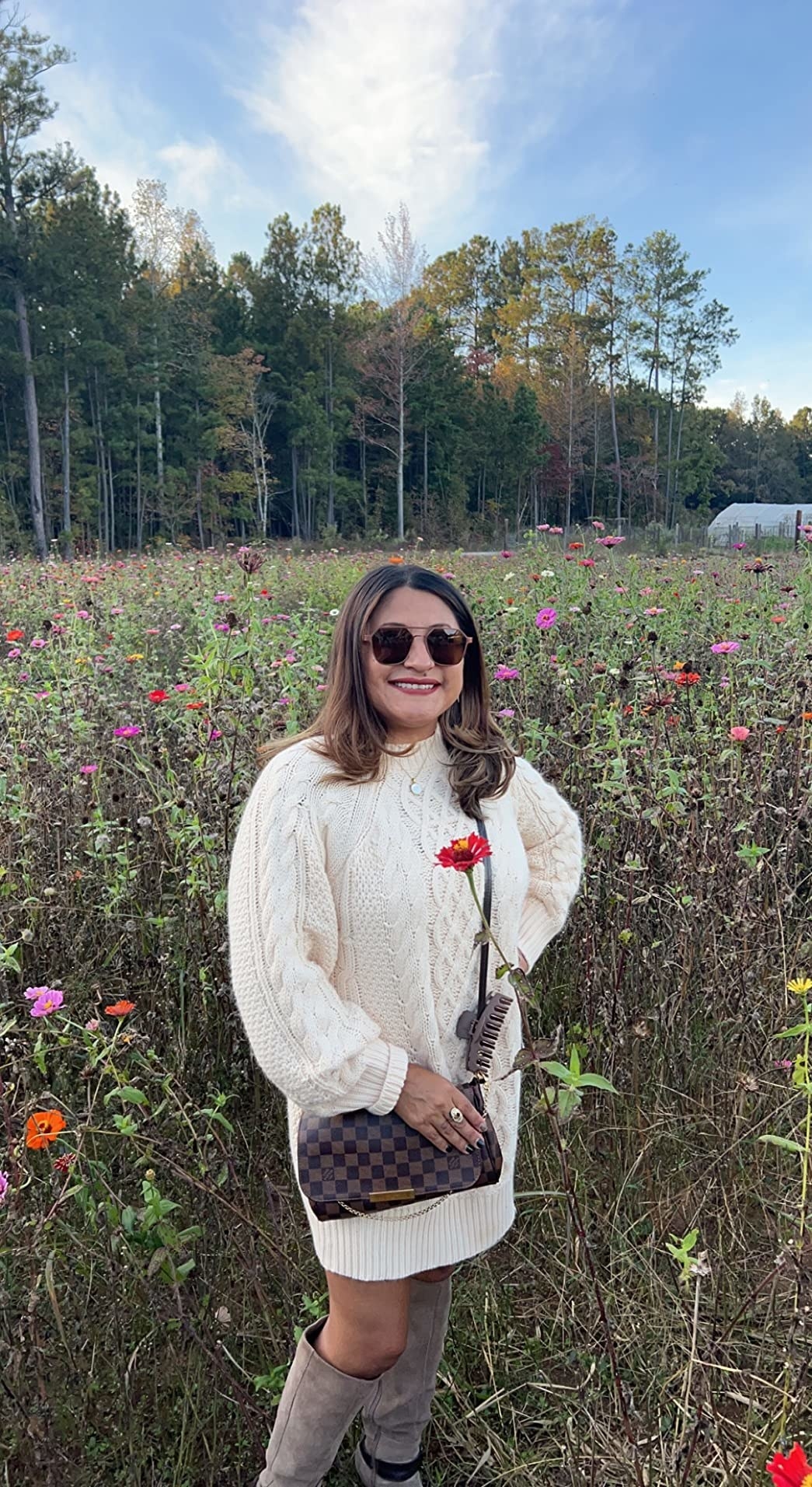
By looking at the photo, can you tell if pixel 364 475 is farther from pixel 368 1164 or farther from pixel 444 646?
pixel 368 1164

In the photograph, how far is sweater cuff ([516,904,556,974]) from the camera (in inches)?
58.0

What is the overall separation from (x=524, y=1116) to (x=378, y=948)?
103 cm

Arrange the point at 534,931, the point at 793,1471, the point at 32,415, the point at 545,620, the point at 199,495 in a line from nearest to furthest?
1. the point at 793,1471
2. the point at 534,931
3. the point at 545,620
4. the point at 32,415
5. the point at 199,495

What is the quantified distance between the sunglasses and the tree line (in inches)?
773

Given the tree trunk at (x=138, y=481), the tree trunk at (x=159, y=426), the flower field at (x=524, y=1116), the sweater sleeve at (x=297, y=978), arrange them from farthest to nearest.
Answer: the tree trunk at (x=138, y=481)
the tree trunk at (x=159, y=426)
the flower field at (x=524, y=1116)
the sweater sleeve at (x=297, y=978)

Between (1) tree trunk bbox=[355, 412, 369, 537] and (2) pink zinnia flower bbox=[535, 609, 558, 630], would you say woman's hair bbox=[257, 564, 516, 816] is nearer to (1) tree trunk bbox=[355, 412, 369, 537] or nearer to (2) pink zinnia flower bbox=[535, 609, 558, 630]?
(2) pink zinnia flower bbox=[535, 609, 558, 630]

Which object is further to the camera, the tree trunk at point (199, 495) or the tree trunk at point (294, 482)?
the tree trunk at point (294, 482)

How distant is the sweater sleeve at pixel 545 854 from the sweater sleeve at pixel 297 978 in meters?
0.41

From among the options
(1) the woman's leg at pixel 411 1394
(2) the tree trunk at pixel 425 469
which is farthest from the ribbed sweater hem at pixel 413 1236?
(2) the tree trunk at pixel 425 469

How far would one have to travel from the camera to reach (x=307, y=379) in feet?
112

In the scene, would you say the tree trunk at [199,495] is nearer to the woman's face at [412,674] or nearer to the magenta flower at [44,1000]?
Answer: the magenta flower at [44,1000]

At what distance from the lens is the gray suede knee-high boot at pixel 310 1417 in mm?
1290

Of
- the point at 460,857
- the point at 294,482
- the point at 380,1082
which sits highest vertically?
the point at 294,482

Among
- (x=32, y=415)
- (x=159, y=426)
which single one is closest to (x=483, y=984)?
(x=32, y=415)
